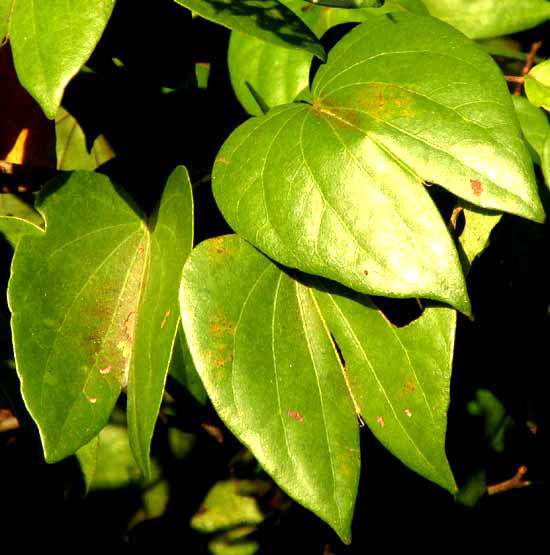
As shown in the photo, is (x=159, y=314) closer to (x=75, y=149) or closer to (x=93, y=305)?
(x=93, y=305)

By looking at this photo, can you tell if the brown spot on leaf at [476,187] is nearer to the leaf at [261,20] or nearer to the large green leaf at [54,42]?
the leaf at [261,20]

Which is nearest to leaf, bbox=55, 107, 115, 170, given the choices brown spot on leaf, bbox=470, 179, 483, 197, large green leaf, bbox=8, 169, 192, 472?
large green leaf, bbox=8, 169, 192, 472

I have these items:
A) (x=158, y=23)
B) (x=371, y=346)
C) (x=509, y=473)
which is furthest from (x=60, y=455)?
(x=509, y=473)

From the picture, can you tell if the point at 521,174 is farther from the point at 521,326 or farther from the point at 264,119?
the point at 521,326

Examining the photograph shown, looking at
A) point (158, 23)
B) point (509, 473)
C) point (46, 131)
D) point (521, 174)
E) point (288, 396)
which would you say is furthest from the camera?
point (509, 473)

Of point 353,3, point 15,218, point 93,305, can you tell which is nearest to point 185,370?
point 93,305
